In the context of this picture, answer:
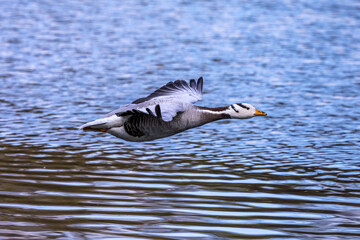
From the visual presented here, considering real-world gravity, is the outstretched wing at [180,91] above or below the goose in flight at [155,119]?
above

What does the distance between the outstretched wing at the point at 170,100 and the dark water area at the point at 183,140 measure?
114 centimetres

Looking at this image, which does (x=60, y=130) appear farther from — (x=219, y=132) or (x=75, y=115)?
(x=219, y=132)

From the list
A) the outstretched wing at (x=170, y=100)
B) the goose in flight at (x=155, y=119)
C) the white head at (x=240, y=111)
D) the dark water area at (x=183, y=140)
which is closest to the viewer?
the dark water area at (x=183, y=140)

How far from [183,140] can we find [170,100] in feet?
10.5

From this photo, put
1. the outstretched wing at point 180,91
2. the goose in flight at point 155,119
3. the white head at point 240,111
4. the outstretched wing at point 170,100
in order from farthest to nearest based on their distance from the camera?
the outstretched wing at point 180,91 → the white head at point 240,111 → the goose in flight at point 155,119 → the outstretched wing at point 170,100

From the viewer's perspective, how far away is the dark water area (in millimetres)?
9664

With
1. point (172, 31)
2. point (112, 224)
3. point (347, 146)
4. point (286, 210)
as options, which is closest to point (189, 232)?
point (112, 224)

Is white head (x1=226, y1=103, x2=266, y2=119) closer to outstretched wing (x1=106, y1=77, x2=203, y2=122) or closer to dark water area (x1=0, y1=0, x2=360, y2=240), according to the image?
outstretched wing (x1=106, y1=77, x2=203, y2=122)

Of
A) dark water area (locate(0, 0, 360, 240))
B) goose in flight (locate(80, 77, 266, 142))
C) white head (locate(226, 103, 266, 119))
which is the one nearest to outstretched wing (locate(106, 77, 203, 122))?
goose in flight (locate(80, 77, 266, 142))

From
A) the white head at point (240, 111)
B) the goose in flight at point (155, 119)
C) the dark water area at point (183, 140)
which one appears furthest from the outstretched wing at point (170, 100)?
the dark water area at point (183, 140)

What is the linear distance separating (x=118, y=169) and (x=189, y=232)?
3.32 meters

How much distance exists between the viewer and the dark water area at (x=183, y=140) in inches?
380

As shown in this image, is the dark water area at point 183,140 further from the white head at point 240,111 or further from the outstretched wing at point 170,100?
the outstretched wing at point 170,100

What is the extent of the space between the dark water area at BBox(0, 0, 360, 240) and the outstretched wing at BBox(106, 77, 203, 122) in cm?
114
